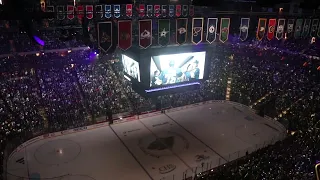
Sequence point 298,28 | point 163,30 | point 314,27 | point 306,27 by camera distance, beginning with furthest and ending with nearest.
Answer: point 314,27
point 306,27
point 298,28
point 163,30

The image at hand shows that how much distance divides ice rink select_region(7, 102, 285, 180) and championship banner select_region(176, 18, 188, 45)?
5442 mm

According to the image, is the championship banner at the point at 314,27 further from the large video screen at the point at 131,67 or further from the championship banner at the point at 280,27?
the large video screen at the point at 131,67

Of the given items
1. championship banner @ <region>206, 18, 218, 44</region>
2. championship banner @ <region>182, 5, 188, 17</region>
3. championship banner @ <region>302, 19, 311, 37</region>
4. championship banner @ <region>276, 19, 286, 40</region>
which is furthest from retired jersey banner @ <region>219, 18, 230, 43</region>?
championship banner @ <region>182, 5, 188, 17</region>

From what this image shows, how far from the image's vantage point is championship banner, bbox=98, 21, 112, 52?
10.5 m

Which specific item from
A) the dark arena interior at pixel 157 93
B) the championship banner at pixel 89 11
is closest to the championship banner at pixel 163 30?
the dark arena interior at pixel 157 93

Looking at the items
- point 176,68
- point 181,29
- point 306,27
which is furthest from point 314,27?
point 176,68

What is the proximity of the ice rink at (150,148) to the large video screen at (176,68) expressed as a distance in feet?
9.61

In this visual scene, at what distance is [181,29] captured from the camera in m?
12.4

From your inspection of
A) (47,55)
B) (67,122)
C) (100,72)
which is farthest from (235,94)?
(47,55)

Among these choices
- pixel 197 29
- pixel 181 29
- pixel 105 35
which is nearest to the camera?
pixel 105 35

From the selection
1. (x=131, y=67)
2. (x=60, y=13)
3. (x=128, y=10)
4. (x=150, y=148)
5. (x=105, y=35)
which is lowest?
(x=150, y=148)

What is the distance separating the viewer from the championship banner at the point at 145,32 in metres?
11.4

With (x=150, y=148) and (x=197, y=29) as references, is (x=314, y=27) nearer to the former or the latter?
(x=197, y=29)

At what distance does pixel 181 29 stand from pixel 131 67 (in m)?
3.90
